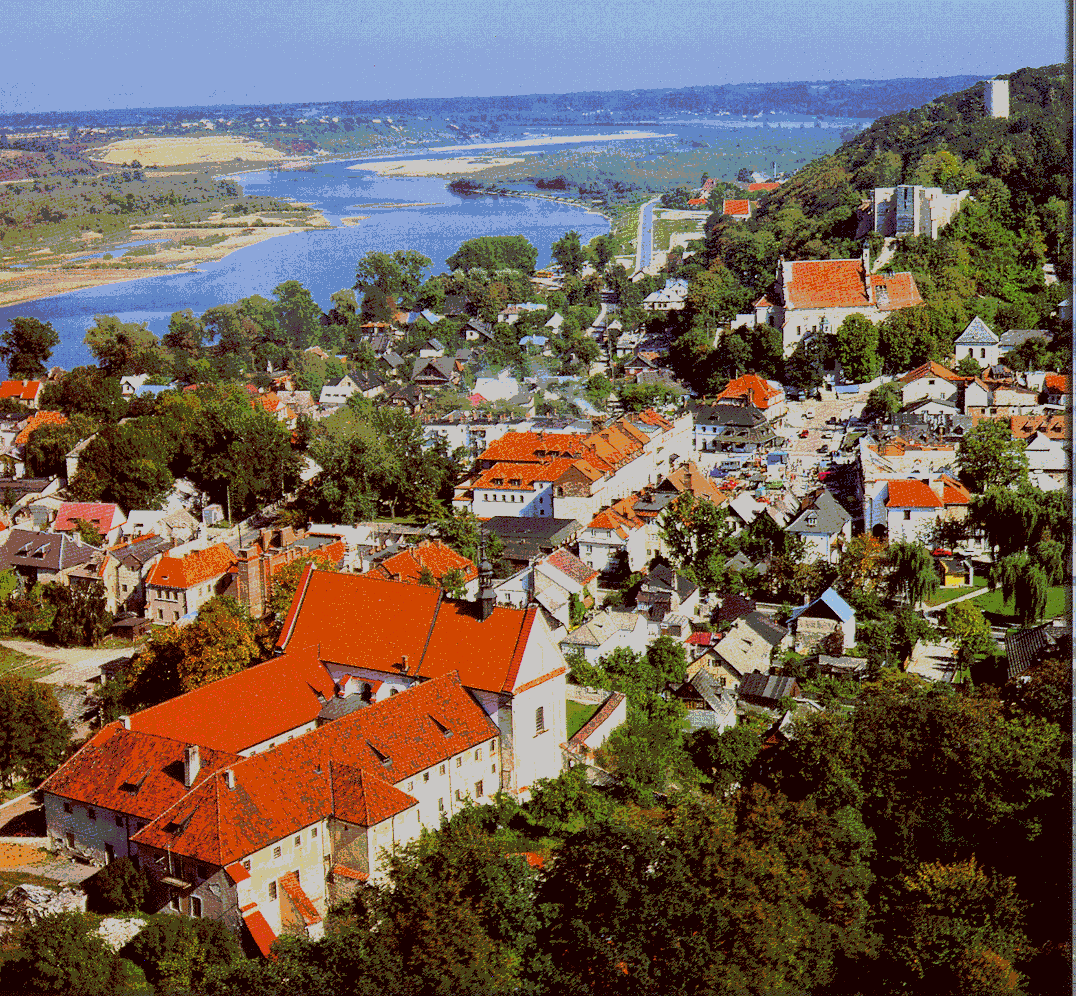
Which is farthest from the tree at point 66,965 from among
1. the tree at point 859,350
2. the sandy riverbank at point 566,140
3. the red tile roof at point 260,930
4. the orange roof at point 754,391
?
the sandy riverbank at point 566,140

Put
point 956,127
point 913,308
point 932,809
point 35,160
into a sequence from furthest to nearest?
point 956,127
point 35,160
point 913,308
point 932,809

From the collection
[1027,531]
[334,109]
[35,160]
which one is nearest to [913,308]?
[1027,531]

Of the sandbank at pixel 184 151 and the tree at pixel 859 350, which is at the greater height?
the sandbank at pixel 184 151

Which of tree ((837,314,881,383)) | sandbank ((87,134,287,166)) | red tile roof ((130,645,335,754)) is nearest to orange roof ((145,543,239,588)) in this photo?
red tile roof ((130,645,335,754))

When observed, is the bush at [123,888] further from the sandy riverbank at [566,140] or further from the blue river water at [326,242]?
the sandy riverbank at [566,140]

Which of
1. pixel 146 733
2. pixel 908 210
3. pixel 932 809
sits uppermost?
pixel 908 210

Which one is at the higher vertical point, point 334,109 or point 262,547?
point 334,109

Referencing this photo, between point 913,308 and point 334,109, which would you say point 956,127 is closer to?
point 913,308
